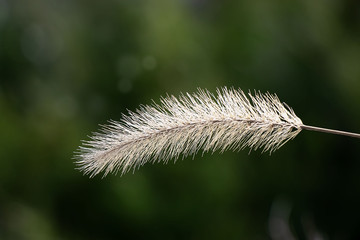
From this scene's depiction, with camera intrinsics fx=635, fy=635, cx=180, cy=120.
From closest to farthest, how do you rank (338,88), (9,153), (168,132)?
(168,132) → (9,153) → (338,88)

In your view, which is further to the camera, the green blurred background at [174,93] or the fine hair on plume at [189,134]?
the green blurred background at [174,93]

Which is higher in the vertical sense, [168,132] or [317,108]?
[317,108]

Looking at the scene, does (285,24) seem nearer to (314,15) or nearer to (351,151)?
(314,15)

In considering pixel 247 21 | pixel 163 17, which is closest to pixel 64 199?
pixel 163 17

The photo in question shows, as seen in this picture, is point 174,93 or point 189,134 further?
point 174,93

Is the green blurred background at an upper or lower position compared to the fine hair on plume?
upper

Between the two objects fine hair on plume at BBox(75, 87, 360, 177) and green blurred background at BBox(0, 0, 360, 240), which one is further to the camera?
green blurred background at BBox(0, 0, 360, 240)

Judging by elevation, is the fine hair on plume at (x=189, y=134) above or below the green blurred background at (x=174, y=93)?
below

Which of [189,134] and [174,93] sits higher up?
[174,93]
